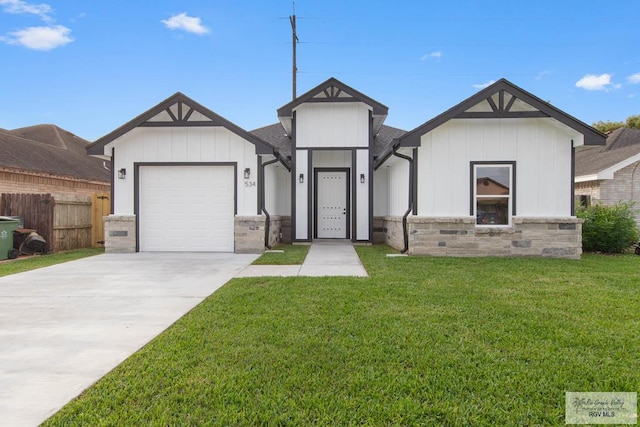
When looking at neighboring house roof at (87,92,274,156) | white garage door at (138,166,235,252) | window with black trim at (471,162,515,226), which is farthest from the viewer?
white garage door at (138,166,235,252)

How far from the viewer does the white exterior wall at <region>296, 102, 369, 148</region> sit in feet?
38.4

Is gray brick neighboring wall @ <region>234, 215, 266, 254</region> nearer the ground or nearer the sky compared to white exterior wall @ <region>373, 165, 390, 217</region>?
nearer the ground

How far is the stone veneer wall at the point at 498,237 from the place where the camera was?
28.5ft

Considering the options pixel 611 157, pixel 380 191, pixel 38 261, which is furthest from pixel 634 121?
pixel 38 261

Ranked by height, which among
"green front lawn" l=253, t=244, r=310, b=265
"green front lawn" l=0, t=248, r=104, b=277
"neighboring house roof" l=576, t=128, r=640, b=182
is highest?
"neighboring house roof" l=576, t=128, r=640, b=182

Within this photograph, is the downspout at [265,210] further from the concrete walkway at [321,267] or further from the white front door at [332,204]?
the white front door at [332,204]

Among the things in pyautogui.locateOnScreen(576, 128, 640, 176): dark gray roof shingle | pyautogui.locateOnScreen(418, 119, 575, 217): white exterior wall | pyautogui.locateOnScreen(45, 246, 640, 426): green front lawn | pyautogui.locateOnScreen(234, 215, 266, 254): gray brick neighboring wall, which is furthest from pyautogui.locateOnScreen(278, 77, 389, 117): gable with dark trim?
pyautogui.locateOnScreen(576, 128, 640, 176): dark gray roof shingle

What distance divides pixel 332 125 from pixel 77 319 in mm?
9298

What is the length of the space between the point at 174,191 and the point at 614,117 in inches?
1269

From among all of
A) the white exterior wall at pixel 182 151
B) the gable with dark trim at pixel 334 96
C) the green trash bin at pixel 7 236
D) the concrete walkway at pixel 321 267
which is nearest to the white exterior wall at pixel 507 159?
the concrete walkway at pixel 321 267

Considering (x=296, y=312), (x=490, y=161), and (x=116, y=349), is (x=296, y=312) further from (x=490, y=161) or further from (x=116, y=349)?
(x=490, y=161)

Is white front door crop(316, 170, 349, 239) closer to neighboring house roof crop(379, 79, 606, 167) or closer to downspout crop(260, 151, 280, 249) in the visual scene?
downspout crop(260, 151, 280, 249)

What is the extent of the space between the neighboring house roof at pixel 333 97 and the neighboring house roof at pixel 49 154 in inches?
235

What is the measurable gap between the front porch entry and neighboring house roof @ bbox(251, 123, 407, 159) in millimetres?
1451
